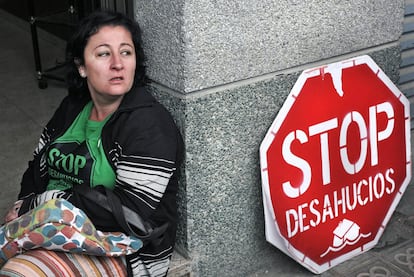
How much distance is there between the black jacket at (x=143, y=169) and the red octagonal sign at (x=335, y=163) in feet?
1.65

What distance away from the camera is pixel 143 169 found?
91.0 inches

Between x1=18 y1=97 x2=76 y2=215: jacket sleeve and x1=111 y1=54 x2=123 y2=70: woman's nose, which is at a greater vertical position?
x1=111 y1=54 x2=123 y2=70: woman's nose

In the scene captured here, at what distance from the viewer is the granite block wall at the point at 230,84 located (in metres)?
2.54

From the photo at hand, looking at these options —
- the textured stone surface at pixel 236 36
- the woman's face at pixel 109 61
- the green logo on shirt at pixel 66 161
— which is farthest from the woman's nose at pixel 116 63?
the green logo on shirt at pixel 66 161

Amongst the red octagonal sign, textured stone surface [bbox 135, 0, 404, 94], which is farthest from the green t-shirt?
the red octagonal sign

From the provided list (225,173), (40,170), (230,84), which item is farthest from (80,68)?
(225,173)

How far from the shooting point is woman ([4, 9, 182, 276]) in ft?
7.62

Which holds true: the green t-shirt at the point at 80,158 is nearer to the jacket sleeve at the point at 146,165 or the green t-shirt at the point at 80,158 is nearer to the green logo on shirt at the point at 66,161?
the green logo on shirt at the point at 66,161

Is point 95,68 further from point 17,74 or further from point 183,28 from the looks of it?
point 17,74

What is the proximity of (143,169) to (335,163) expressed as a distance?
1140mm

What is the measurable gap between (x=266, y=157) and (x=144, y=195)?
0.68 meters

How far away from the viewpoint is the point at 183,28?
244cm

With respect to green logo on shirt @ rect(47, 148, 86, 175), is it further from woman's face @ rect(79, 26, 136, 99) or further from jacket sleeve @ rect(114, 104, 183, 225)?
woman's face @ rect(79, 26, 136, 99)

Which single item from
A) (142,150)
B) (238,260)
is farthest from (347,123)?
(142,150)
